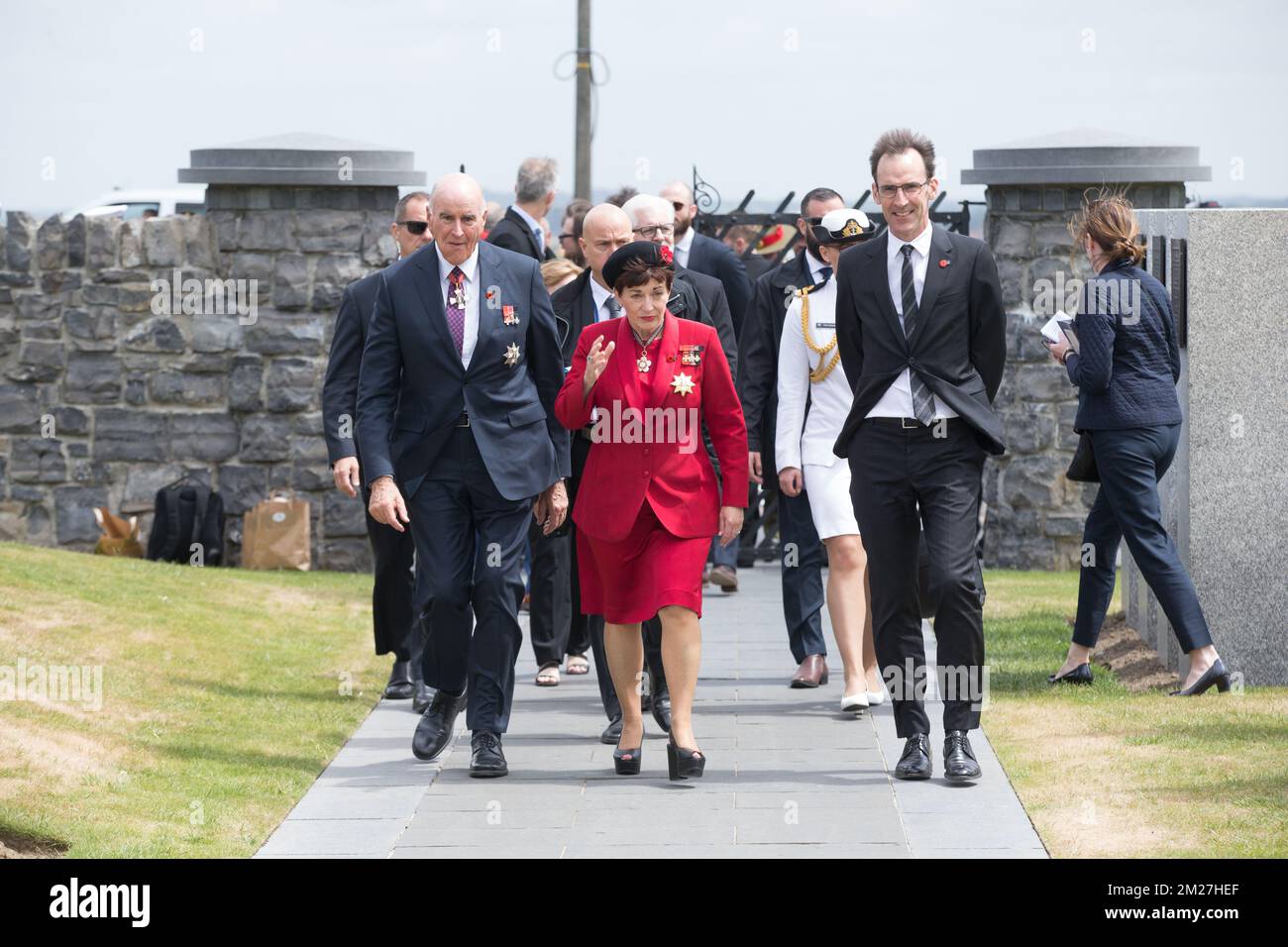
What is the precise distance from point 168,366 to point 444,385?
22.6ft

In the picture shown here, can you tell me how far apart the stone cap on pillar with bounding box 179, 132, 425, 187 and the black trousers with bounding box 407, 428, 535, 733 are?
22.1 feet

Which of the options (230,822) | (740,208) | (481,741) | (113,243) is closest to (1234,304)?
(481,741)

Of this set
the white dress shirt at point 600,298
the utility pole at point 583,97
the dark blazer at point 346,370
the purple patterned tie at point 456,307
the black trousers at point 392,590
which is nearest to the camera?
the purple patterned tie at point 456,307

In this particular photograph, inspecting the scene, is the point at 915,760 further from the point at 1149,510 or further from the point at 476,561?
the point at 1149,510

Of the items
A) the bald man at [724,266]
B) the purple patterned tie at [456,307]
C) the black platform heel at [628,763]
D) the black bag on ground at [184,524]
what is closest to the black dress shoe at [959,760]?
the black platform heel at [628,763]

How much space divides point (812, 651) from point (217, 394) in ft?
19.8

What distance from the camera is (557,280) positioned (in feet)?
30.5

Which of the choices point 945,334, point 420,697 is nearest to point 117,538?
point 420,697

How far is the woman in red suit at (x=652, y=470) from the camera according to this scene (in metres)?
6.66

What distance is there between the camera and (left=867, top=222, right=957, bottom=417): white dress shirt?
667 centimetres

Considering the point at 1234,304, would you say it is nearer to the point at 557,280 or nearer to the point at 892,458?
the point at 892,458

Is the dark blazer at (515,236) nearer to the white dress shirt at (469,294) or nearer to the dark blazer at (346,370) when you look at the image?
the dark blazer at (346,370)

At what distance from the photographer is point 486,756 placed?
6.85 metres

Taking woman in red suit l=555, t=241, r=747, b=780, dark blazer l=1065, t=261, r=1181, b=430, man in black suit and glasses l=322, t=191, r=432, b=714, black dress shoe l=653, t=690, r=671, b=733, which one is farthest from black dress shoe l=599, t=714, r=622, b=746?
dark blazer l=1065, t=261, r=1181, b=430
